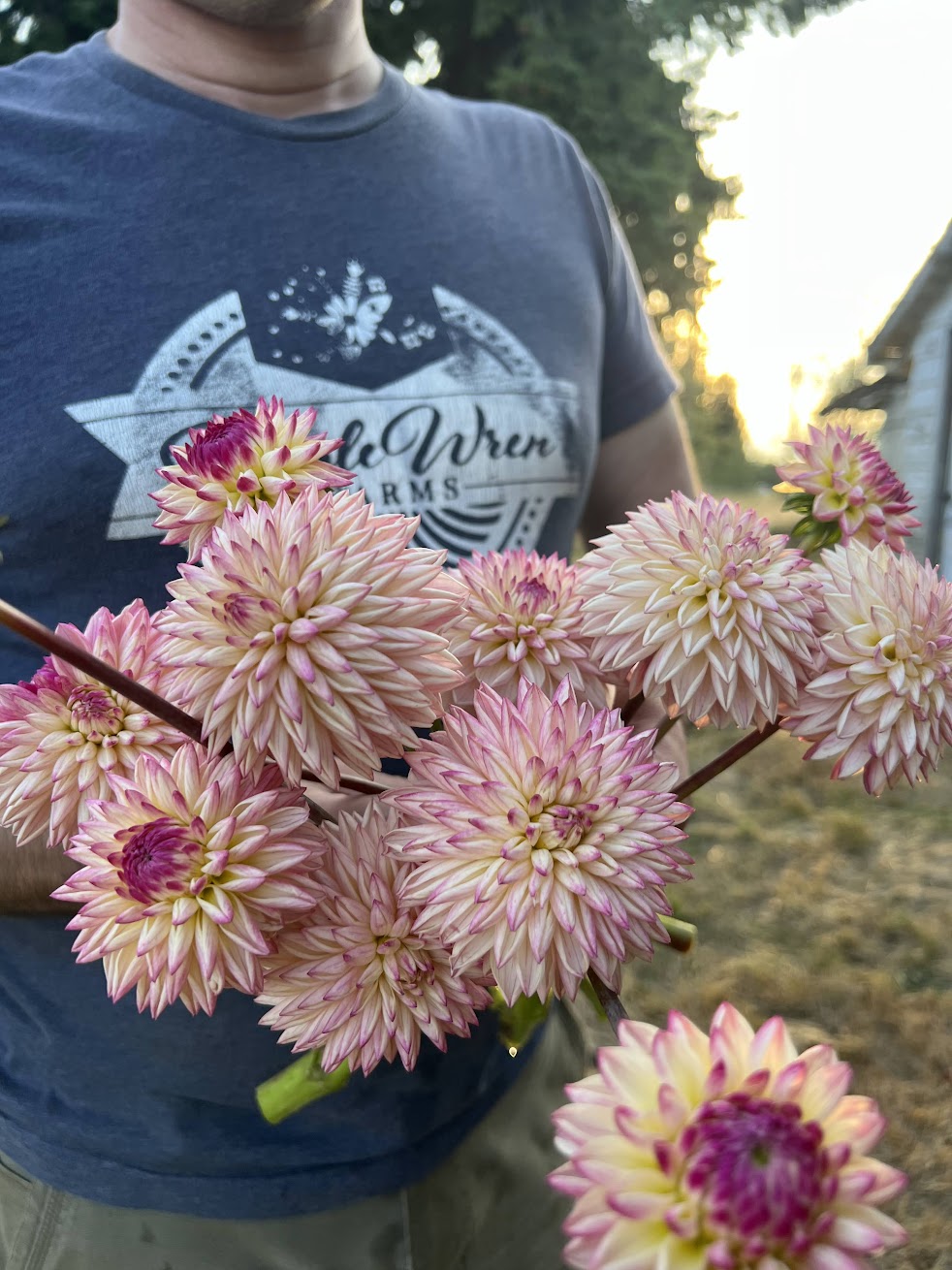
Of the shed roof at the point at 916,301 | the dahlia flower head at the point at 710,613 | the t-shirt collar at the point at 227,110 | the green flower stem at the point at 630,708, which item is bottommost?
the shed roof at the point at 916,301

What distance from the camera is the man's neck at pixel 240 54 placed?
1342 mm

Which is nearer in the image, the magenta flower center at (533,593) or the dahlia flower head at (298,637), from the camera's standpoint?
the dahlia flower head at (298,637)

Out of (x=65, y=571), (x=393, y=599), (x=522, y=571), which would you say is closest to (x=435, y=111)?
(x=65, y=571)

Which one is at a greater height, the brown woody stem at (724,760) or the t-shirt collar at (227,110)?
the t-shirt collar at (227,110)

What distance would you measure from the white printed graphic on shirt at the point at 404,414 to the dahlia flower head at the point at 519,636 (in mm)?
613

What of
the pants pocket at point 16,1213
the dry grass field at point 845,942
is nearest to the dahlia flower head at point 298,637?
the pants pocket at point 16,1213

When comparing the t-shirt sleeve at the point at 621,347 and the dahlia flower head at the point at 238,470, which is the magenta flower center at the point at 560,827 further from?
the t-shirt sleeve at the point at 621,347

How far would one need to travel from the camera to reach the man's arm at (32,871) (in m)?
0.98

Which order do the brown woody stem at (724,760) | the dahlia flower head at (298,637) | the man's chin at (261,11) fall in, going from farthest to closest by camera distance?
the man's chin at (261,11), the brown woody stem at (724,760), the dahlia flower head at (298,637)

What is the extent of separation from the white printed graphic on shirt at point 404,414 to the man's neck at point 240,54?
310mm

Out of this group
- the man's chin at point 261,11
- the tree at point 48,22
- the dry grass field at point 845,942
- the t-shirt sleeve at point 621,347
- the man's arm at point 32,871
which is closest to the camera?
the man's arm at point 32,871

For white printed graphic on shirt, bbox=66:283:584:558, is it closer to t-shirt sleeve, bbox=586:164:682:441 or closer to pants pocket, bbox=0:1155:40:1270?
t-shirt sleeve, bbox=586:164:682:441

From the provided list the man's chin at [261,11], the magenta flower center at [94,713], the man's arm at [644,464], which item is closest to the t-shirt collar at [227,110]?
the man's chin at [261,11]

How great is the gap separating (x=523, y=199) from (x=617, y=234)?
25 cm
